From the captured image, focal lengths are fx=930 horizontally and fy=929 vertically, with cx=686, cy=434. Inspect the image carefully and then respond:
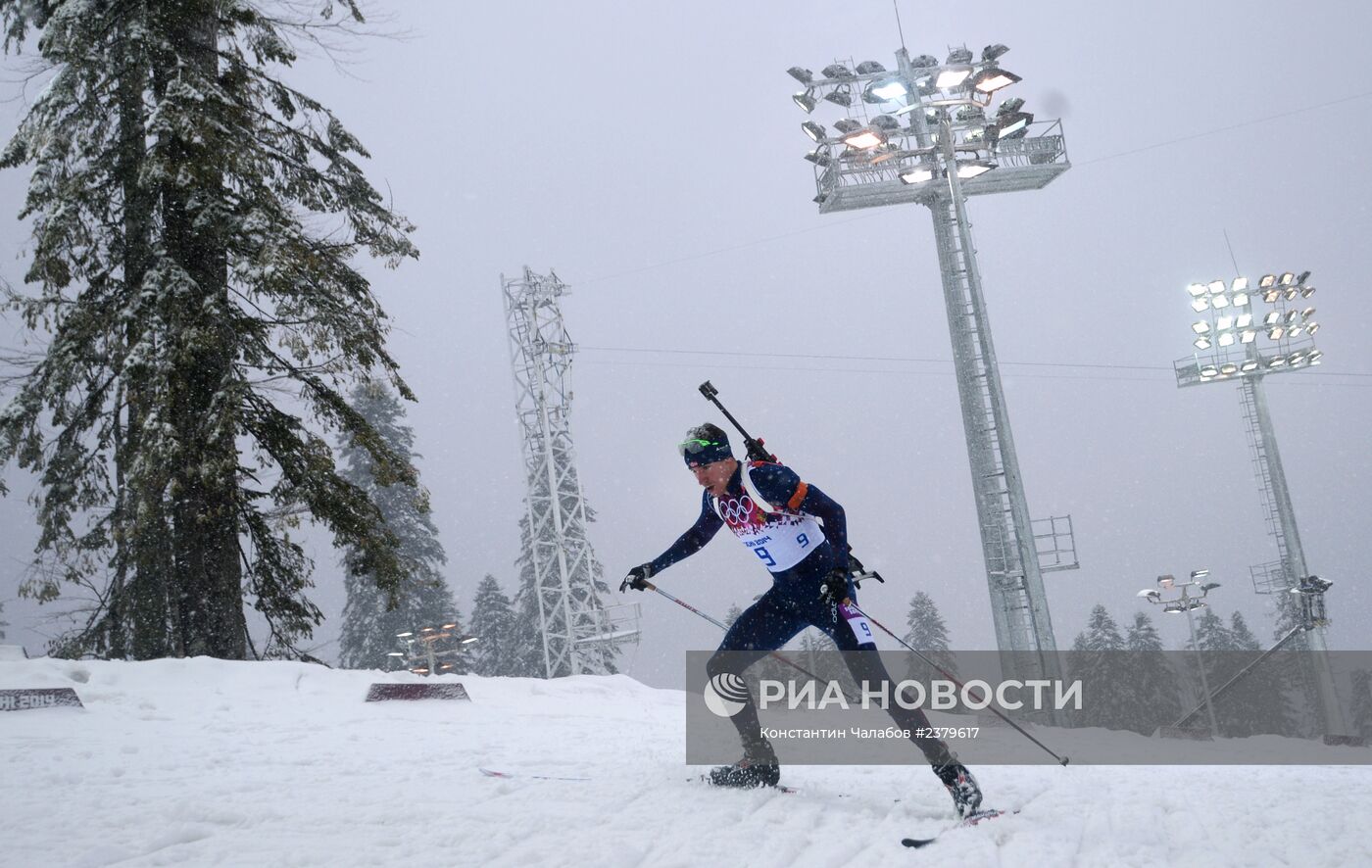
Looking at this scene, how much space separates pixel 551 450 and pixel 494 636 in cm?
1737

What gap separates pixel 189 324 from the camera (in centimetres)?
1015

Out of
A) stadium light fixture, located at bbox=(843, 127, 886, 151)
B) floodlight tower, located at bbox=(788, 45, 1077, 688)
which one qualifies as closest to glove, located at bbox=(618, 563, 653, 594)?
floodlight tower, located at bbox=(788, 45, 1077, 688)

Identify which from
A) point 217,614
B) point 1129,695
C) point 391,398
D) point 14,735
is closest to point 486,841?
point 14,735

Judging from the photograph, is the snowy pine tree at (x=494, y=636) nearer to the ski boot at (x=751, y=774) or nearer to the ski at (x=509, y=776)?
the ski at (x=509, y=776)

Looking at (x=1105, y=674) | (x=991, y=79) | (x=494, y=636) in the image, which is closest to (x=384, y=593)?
(x=494, y=636)

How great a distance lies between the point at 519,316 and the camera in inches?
1069

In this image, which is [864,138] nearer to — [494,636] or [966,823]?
[966,823]

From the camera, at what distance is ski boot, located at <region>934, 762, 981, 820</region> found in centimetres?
433

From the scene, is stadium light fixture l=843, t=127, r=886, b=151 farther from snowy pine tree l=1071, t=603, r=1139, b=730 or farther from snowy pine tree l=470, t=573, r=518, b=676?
snowy pine tree l=470, t=573, r=518, b=676

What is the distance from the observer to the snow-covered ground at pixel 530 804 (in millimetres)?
3715

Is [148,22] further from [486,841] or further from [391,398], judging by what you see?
[391,398]

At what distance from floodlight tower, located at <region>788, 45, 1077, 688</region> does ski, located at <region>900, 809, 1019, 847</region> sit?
1164 cm

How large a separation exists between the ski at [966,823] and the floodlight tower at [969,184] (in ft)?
38.2

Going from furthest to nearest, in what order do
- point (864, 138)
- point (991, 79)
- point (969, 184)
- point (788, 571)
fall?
1. point (969, 184)
2. point (864, 138)
3. point (991, 79)
4. point (788, 571)
